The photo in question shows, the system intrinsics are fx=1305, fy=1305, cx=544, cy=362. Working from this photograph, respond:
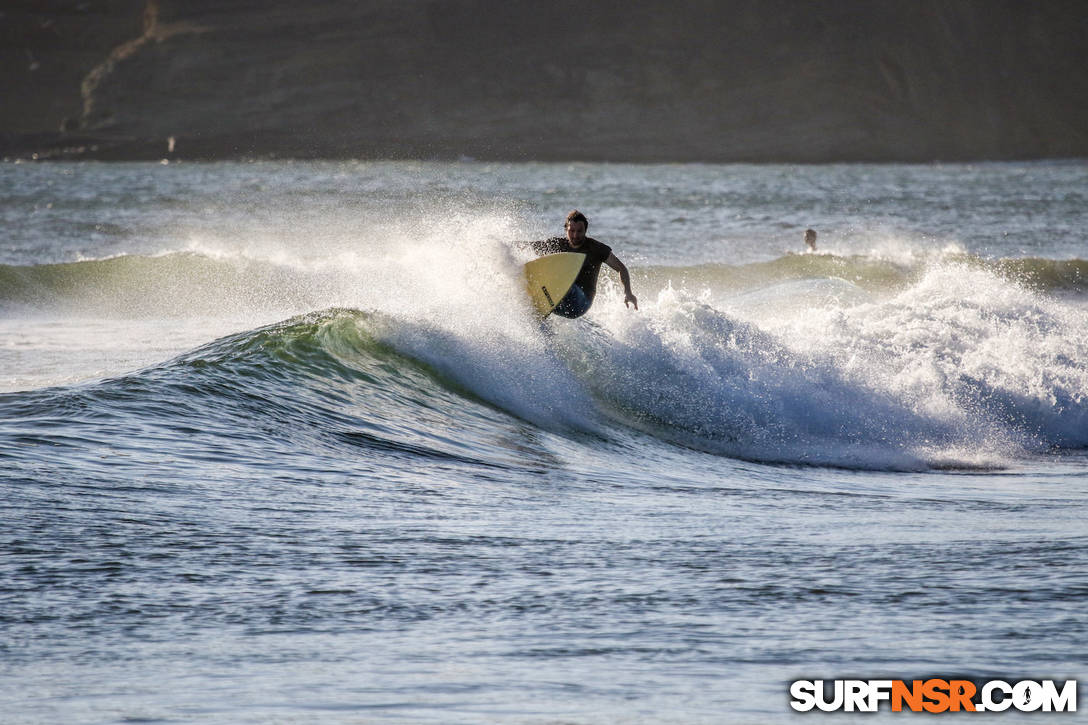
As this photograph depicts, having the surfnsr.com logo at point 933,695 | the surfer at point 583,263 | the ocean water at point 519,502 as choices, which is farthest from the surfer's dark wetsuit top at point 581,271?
the surfnsr.com logo at point 933,695

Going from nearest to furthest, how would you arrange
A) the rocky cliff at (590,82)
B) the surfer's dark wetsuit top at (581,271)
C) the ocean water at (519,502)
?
the ocean water at (519,502), the surfer's dark wetsuit top at (581,271), the rocky cliff at (590,82)

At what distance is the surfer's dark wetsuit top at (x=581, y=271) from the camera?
11.2 meters

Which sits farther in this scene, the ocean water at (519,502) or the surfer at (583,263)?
the surfer at (583,263)

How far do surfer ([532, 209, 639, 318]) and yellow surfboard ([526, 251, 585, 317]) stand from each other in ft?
0.18

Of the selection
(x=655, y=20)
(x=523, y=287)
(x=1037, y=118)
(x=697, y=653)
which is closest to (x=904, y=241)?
(x=523, y=287)

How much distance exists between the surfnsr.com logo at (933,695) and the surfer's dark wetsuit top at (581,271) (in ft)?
23.1

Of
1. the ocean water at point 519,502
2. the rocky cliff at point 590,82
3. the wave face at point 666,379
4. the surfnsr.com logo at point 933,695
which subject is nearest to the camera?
the surfnsr.com logo at point 933,695

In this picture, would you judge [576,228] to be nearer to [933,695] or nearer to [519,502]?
[519,502]

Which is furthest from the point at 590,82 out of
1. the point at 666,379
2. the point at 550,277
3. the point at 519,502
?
the point at 519,502

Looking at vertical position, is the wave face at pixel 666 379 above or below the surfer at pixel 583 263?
below

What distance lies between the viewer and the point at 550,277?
11172 millimetres

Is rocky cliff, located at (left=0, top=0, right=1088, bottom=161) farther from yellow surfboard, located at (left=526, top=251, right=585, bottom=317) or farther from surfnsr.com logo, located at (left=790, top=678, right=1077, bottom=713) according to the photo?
surfnsr.com logo, located at (left=790, top=678, right=1077, bottom=713)

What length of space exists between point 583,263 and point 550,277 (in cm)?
32

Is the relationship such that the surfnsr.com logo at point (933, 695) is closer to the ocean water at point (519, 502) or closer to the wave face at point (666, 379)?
the ocean water at point (519, 502)
